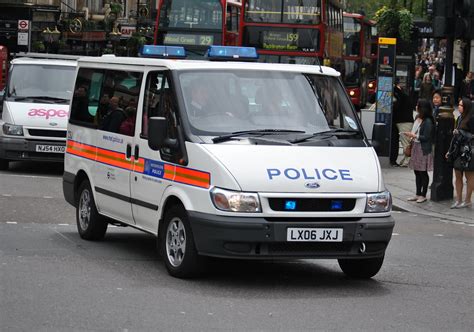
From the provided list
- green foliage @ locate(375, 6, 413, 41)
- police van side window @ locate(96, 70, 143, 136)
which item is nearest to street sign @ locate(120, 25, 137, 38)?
green foliage @ locate(375, 6, 413, 41)

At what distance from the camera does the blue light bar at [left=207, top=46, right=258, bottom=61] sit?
10.9 m

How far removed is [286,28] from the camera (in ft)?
A: 92.9

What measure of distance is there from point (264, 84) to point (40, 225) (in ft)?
14.1

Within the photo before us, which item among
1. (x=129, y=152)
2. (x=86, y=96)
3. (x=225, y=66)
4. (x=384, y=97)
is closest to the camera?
(x=225, y=66)

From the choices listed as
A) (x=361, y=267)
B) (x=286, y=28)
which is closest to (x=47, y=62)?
(x=286, y=28)

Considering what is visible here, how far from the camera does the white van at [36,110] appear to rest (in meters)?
20.0

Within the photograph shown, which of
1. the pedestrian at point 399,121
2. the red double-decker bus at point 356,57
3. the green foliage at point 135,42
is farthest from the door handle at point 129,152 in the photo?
the red double-decker bus at point 356,57

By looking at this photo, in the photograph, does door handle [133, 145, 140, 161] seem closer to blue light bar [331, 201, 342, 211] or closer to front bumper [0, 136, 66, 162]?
blue light bar [331, 201, 342, 211]

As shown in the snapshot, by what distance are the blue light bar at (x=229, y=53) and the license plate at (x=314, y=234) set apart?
7.80ft

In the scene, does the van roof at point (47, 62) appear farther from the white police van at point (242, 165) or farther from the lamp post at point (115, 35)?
the lamp post at point (115, 35)

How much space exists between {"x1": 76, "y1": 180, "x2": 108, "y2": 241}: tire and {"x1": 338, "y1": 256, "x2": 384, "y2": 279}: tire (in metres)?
2.84

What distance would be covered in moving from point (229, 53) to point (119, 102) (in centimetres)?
119

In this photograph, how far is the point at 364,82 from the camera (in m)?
51.0

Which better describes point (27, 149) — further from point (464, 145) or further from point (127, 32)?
point (127, 32)
